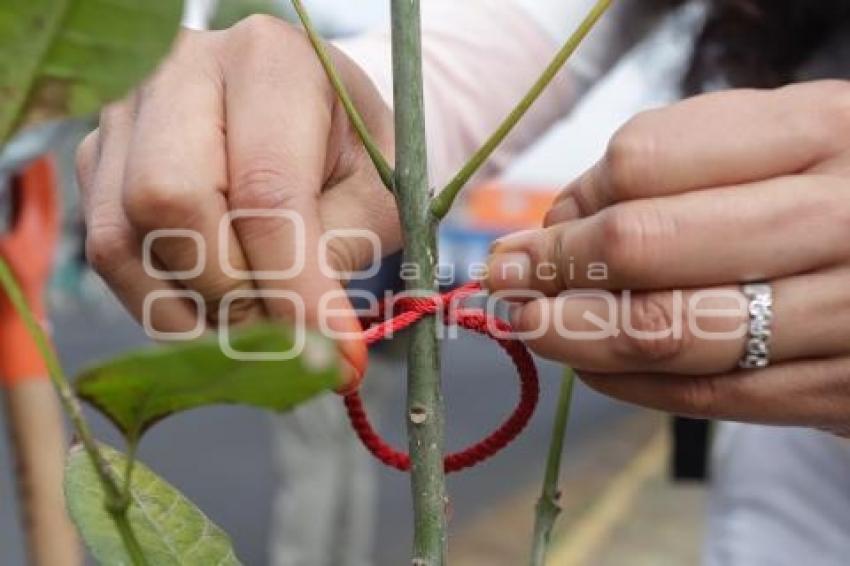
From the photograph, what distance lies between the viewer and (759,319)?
48 centimetres

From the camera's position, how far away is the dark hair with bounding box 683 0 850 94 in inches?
39.6

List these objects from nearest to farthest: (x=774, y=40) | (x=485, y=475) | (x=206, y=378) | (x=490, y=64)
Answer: (x=206, y=378)
(x=490, y=64)
(x=774, y=40)
(x=485, y=475)

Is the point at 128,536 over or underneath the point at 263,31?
underneath

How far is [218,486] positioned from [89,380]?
3.55m

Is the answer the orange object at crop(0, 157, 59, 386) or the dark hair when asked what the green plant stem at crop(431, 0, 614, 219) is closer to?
the dark hair

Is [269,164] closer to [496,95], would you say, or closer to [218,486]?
[496,95]

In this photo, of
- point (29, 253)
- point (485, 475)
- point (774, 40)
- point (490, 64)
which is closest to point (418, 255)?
point (490, 64)

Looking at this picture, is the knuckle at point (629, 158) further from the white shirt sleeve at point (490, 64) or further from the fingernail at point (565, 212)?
the white shirt sleeve at point (490, 64)

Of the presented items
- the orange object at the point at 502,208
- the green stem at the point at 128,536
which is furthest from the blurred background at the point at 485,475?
the green stem at the point at 128,536

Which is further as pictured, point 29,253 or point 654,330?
point 29,253

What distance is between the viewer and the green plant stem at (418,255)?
41cm

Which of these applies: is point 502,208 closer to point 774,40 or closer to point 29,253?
point 29,253

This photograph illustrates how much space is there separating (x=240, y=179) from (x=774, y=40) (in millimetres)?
628

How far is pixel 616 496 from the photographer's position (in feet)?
12.8
